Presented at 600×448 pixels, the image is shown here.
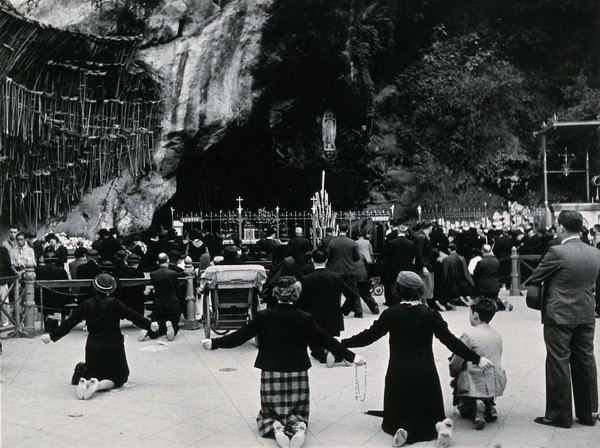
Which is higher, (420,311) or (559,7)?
(559,7)

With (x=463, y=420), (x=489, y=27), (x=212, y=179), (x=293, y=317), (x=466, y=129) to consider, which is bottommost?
(x=463, y=420)

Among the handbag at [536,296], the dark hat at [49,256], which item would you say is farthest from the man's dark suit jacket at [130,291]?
the handbag at [536,296]

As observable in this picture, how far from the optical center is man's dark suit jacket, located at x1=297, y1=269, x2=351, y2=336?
832 centimetres

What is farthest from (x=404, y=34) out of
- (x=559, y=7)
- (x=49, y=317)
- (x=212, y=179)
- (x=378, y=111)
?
(x=49, y=317)

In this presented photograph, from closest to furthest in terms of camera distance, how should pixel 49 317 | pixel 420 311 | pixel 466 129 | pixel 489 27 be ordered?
pixel 420 311 → pixel 49 317 → pixel 466 129 → pixel 489 27

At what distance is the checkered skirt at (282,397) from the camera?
18.2 feet

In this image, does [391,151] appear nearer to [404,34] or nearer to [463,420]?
[404,34]

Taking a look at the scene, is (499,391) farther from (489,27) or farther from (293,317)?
(489,27)

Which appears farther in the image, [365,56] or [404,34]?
[404,34]

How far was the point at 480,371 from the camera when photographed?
19.2ft

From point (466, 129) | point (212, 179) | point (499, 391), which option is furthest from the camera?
point (466, 129)

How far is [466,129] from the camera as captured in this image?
3078cm

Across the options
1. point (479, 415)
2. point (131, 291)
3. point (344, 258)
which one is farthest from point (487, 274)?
point (479, 415)

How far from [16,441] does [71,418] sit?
0.72 metres
